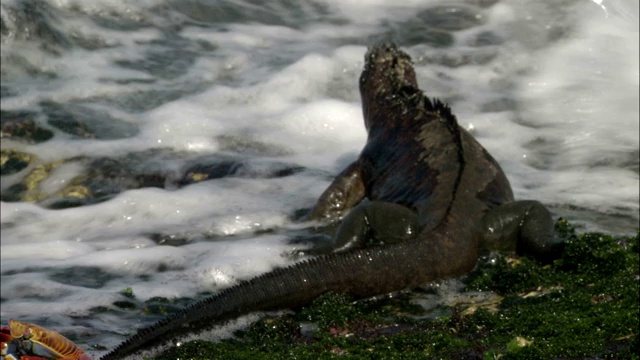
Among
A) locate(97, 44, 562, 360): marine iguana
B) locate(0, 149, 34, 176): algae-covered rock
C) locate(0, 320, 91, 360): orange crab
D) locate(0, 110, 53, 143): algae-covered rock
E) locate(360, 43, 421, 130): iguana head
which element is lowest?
locate(0, 149, 34, 176): algae-covered rock

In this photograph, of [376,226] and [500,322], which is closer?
[500,322]

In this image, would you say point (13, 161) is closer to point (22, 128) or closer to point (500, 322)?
point (22, 128)

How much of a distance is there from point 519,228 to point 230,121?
493 centimetres

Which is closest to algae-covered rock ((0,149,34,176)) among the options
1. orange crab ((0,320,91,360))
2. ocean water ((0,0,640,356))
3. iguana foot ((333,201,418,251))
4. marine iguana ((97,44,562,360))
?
ocean water ((0,0,640,356))

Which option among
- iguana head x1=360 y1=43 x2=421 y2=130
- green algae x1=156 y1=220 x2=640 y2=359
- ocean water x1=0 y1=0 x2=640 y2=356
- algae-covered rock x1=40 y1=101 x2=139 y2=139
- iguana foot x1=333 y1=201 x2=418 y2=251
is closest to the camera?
green algae x1=156 y1=220 x2=640 y2=359

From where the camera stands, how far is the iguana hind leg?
654cm

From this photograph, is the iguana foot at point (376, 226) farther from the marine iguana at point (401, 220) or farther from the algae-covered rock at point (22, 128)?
the algae-covered rock at point (22, 128)

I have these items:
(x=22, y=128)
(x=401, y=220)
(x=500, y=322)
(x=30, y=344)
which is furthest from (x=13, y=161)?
(x=30, y=344)

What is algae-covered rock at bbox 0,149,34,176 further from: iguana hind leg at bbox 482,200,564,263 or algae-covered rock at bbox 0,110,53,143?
iguana hind leg at bbox 482,200,564,263

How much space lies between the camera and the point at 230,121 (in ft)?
36.3

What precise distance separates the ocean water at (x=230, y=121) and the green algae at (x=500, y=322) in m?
0.91

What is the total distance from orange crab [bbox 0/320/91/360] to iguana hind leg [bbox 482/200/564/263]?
367cm

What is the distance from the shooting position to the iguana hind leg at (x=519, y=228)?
6.54 m

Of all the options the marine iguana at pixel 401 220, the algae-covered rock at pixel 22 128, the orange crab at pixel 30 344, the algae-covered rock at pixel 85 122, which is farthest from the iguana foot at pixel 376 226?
the algae-covered rock at pixel 22 128
